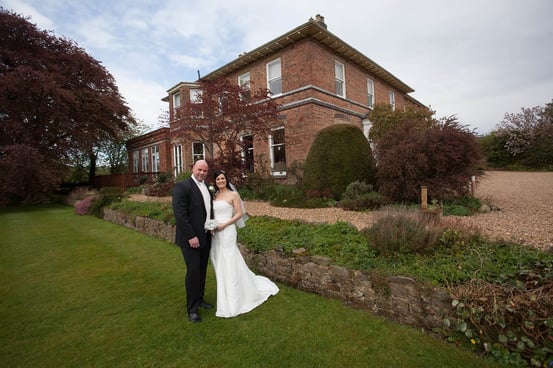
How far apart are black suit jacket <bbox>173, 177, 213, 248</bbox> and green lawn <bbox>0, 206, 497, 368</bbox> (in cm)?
104

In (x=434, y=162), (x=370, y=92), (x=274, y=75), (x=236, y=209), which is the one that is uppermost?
(x=274, y=75)

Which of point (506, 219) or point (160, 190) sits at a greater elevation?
point (160, 190)

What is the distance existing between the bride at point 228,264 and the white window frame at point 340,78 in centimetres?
1279

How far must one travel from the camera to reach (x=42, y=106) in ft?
49.0

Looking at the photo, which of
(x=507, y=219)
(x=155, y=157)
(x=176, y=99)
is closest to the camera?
(x=507, y=219)

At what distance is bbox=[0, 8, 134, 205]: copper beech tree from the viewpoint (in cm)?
1395

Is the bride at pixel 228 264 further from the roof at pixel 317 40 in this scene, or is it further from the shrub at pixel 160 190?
the shrub at pixel 160 190

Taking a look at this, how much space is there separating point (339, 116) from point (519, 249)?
1198 cm

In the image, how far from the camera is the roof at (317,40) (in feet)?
39.2

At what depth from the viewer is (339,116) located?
46.4 ft

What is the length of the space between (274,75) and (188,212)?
12583 mm

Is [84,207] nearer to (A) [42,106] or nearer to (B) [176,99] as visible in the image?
(A) [42,106]

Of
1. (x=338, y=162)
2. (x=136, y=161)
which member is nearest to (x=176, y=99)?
(x=136, y=161)

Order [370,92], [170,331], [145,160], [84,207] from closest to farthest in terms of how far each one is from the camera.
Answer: [170,331] < [84,207] < [370,92] < [145,160]
